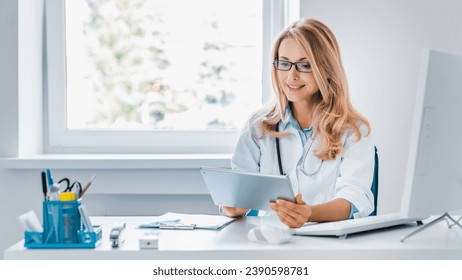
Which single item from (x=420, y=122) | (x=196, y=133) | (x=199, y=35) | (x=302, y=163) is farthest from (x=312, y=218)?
(x=199, y=35)

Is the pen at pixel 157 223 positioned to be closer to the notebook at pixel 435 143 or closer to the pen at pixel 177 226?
the pen at pixel 177 226

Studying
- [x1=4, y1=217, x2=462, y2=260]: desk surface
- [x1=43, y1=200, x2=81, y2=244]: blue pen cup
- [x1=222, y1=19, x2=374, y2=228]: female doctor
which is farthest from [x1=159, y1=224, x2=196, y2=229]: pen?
[x1=222, y1=19, x2=374, y2=228]: female doctor

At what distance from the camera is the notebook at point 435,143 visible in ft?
4.87

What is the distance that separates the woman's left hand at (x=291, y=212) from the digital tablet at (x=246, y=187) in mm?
16

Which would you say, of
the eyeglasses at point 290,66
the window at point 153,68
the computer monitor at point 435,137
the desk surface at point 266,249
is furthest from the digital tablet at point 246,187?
the window at point 153,68

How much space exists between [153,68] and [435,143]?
5.68ft

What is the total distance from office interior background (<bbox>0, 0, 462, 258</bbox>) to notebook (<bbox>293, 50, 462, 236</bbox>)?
1218mm

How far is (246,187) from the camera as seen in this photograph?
1719 millimetres

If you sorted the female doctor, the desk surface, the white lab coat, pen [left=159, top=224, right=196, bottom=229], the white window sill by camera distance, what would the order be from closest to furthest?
the desk surface, pen [left=159, top=224, right=196, bottom=229], the white lab coat, the female doctor, the white window sill

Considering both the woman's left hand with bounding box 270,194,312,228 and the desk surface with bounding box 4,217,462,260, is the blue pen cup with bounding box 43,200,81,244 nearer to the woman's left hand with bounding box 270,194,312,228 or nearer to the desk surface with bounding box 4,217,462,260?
the desk surface with bounding box 4,217,462,260

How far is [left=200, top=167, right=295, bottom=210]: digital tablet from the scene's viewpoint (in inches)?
64.6

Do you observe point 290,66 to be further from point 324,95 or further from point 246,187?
point 246,187

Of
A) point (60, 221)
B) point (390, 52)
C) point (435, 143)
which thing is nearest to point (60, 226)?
point (60, 221)
